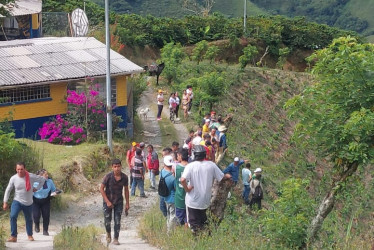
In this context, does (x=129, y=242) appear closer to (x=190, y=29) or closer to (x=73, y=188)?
(x=73, y=188)

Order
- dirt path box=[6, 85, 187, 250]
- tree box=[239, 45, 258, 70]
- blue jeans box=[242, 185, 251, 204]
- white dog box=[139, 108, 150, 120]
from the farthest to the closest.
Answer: tree box=[239, 45, 258, 70] → white dog box=[139, 108, 150, 120] → blue jeans box=[242, 185, 251, 204] → dirt path box=[6, 85, 187, 250]

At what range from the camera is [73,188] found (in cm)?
1964

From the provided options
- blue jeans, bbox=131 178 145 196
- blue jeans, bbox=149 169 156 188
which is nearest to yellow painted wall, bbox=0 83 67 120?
blue jeans, bbox=149 169 156 188

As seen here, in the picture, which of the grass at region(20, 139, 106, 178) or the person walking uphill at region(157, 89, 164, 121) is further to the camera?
the person walking uphill at region(157, 89, 164, 121)

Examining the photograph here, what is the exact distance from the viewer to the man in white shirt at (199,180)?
11.5m

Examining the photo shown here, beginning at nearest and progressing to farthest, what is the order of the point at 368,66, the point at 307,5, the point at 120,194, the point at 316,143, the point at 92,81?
the point at 120,194, the point at 368,66, the point at 316,143, the point at 92,81, the point at 307,5

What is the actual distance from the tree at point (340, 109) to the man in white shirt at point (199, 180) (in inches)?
114

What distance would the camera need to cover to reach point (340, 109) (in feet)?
47.7

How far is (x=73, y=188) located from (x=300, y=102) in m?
7.57

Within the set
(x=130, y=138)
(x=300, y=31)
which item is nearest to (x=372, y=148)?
(x=130, y=138)

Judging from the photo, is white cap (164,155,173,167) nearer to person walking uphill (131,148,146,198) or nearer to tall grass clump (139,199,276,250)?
tall grass clump (139,199,276,250)

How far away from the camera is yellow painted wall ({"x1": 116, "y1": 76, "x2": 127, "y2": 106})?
25.8 meters

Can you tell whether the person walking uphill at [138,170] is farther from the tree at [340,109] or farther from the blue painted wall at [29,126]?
the blue painted wall at [29,126]

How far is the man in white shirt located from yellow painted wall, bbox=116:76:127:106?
14373 mm
